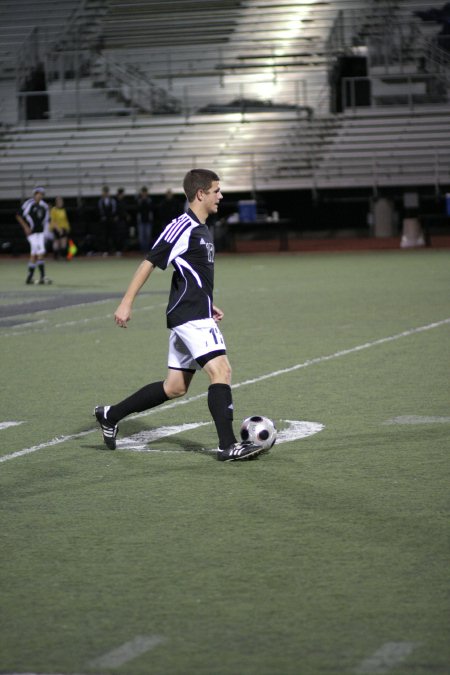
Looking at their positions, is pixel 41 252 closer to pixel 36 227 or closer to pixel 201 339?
pixel 36 227

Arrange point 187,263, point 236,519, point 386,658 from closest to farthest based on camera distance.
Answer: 1. point 386,658
2. point 236,519
3. point 187,263

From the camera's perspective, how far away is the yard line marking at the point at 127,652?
165 inches

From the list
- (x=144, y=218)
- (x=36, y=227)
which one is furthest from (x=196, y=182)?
(x=144, y=218)

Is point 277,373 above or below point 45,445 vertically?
below

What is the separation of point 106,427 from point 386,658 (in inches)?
157

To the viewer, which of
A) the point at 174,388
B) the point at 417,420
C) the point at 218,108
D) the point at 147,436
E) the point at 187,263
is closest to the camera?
the point at 187,263

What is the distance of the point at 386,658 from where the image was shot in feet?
13.7

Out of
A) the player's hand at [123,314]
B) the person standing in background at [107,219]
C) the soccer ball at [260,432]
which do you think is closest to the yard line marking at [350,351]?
the soccer ball at [260,432]

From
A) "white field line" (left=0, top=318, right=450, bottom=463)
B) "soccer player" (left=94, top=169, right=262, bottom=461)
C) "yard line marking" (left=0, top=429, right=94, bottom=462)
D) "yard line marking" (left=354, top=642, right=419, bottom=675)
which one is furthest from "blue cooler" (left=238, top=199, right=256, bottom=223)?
"yard line marking" (left=354, top=642, right=419, bottom=675)

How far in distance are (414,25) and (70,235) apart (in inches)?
472

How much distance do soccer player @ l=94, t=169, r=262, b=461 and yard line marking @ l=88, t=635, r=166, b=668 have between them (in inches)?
119

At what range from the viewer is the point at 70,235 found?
1329 inches

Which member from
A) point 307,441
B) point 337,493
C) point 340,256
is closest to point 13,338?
point 307,441

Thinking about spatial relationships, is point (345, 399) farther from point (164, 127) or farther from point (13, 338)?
point (164, 127)
